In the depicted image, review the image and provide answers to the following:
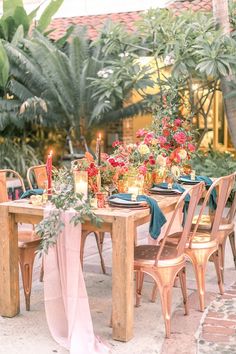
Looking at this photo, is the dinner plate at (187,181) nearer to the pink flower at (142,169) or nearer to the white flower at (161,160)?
the white flower at (161,160)

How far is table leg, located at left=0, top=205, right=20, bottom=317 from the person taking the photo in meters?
4.16

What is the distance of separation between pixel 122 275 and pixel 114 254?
0.15 m

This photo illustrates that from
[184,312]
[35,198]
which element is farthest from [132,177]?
[184,312]

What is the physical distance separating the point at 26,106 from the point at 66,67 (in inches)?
43.1

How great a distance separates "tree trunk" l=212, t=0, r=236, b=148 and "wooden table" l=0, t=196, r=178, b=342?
13.5 feet

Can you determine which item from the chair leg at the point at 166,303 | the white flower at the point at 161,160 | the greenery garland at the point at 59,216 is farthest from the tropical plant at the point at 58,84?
the chair leg at the point at 166,303

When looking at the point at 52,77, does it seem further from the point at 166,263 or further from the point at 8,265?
the point at 166,263

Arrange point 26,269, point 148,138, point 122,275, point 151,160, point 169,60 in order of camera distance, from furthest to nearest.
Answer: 1. point 169,60
2. point 148,138
3. point 151,160
4. point 26,269
5. point 122,275

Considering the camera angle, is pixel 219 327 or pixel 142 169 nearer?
pixel 219 327

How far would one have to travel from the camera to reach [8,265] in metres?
4.19

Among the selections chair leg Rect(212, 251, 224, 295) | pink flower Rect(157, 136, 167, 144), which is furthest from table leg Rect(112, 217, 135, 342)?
pink flower Rect(157, 136, 167, 144)

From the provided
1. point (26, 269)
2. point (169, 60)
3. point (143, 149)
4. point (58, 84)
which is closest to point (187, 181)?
point (143, 149)

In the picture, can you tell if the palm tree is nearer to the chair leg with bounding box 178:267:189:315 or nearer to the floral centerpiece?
the floral centerpiece

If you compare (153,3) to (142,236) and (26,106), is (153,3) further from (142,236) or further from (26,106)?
(142,236)
